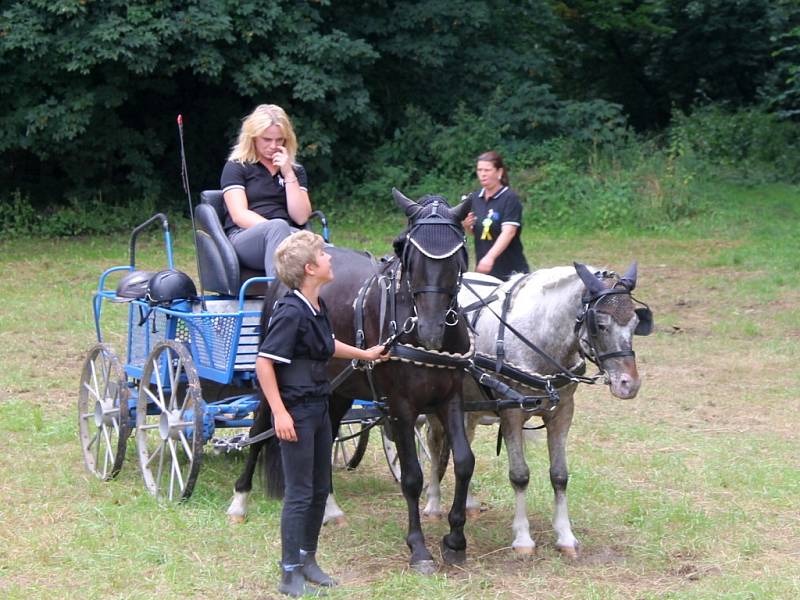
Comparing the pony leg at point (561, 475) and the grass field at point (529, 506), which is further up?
the pony leg at point (561, 475)

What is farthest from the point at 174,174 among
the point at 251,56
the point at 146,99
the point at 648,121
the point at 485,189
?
the point at 485,189

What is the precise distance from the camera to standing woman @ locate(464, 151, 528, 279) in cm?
772

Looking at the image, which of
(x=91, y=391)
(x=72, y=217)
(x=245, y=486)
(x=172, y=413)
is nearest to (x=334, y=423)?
(x=245, y=486)

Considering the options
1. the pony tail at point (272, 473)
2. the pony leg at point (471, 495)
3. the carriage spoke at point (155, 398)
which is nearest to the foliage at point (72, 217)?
the carriage spoke at point (155, 398)

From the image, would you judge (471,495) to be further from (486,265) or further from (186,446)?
A: (486,265)

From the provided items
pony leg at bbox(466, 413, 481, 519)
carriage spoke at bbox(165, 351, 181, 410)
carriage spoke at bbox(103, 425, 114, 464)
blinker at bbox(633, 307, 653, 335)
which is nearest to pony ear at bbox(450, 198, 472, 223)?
blinker at bbox(633, 307, 653, 335)

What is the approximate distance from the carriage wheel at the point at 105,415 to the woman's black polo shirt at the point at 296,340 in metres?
2.06

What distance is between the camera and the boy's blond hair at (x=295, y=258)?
497 centimetres

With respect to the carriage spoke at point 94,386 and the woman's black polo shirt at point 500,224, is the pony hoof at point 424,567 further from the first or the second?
the woman's black polo shirt at point 500,224

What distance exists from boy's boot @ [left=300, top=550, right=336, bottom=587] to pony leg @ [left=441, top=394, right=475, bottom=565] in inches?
23.4

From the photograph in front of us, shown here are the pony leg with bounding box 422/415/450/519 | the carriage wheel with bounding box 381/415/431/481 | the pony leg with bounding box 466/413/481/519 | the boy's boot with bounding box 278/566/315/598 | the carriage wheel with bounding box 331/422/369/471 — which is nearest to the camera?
the boy's boot with bounding box 278/566/315/598

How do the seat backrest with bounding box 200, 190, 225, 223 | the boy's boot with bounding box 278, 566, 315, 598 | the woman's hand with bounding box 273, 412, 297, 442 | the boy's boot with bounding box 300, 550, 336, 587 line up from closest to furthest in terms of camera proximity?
the woman's hand with bounding box 273, 412, 297, 442
the boy's boot with bounding box 278, 566, 315, 598
the boy's boot with bounding box 300, 550, 336, 587
the seat backrest with bounding box 200, 190, 225, 223

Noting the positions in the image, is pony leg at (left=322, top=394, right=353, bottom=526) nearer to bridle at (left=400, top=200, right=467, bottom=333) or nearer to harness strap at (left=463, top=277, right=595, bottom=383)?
harness strap at (left=463, top=277, right=595, bottom=383)

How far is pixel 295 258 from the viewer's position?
497 cm
